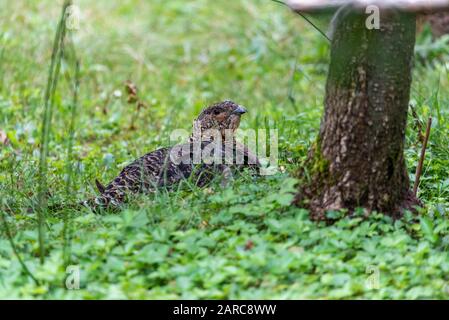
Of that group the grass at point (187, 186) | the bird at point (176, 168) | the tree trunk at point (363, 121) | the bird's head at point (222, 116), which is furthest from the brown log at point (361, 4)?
the bird's head at point (222, 116)

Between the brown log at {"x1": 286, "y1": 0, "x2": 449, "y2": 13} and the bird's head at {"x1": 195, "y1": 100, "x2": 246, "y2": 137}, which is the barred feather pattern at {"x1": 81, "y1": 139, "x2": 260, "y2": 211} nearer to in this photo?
the bird's head at {"x1": 195, "y1": 100, "x2": 246, "y2": 137}

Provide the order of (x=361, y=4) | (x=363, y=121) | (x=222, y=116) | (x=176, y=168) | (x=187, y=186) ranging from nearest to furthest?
(x=361, y=4)
(x=363, y=121)
(x=187, y=186)
(x=176, y=168)
(x=222, y=116)

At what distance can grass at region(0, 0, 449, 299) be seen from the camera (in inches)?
169

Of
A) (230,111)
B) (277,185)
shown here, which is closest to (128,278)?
(277,185)

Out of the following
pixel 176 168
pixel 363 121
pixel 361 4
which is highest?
pixel 361 4

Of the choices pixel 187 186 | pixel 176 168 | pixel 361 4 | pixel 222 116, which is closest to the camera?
pixel 361 4

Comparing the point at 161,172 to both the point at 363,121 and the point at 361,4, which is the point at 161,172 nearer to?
the point at 363,121

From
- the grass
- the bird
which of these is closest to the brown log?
the grass

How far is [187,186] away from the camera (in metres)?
5.56

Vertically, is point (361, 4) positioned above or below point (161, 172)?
above

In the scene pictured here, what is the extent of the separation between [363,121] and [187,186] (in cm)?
141

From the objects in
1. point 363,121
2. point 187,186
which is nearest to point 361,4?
point 363,121

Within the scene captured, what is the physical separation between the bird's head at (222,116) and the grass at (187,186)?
0.43 meters

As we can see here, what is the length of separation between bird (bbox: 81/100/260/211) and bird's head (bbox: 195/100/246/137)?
13 cm
